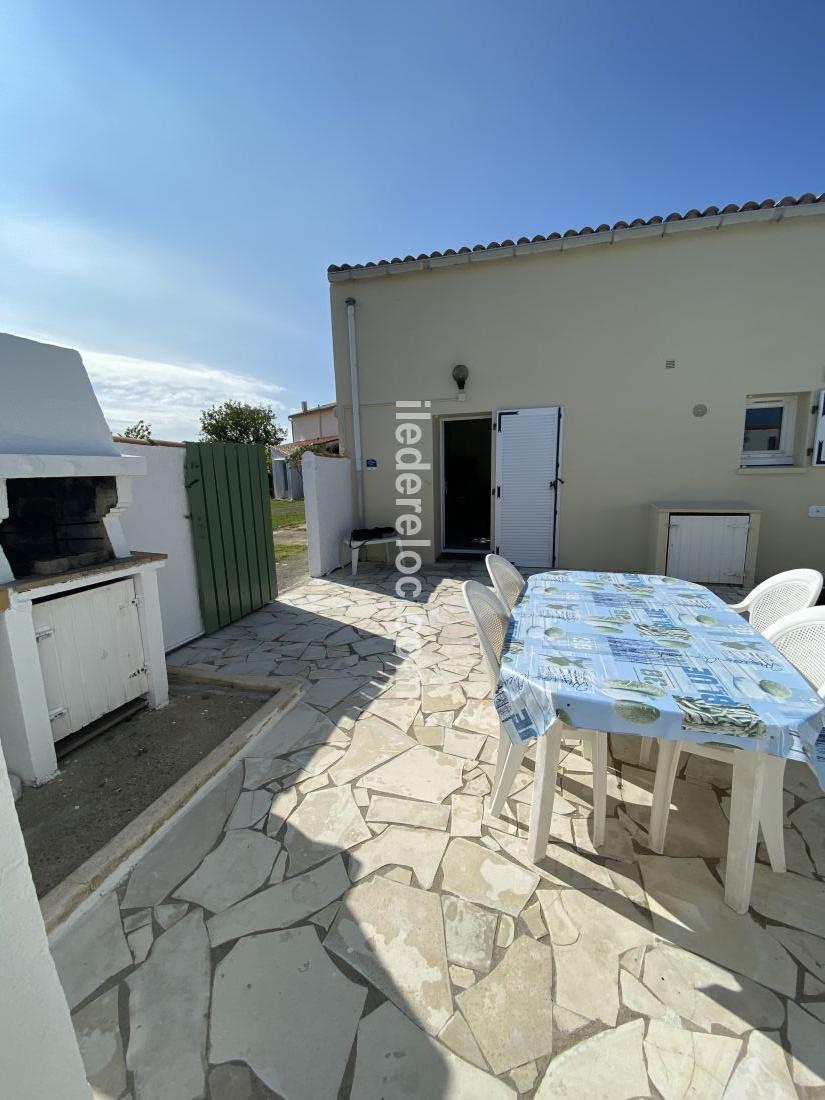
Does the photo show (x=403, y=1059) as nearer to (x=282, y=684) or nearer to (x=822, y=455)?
(x=282, y=684)

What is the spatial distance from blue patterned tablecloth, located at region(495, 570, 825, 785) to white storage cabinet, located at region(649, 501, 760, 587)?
366 centimetres

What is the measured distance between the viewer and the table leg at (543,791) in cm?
167

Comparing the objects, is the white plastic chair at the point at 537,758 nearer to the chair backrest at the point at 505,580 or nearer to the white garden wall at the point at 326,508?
the chair backrest at the point at 505,580

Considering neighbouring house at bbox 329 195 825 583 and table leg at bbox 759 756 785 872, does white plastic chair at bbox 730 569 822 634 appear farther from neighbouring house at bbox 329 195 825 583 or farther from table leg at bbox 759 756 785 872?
neighbouring house at bbox 329 195 825 583

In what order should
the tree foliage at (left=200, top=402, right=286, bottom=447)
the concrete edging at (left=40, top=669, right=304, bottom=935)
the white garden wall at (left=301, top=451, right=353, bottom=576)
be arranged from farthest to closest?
the tree foliage at (left=200, top=402, right=286, bottom=447), the white garden wall at (left=301, top=451, right=353, bottom=576), the concrete edging at (left=40, top=669, right=304, bottom=935)

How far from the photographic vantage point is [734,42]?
4.09 meters

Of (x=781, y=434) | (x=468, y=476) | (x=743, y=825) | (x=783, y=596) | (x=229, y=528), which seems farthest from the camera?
(x=468, y=476)

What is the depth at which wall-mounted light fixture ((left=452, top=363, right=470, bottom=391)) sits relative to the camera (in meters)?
6.43

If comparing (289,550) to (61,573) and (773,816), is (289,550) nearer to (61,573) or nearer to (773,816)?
(61,573)

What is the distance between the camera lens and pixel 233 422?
24547 millimetres

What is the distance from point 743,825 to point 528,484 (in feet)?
17.7

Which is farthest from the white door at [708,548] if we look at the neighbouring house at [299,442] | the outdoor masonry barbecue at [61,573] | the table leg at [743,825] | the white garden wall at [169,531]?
the neighbouring house at [299,442]

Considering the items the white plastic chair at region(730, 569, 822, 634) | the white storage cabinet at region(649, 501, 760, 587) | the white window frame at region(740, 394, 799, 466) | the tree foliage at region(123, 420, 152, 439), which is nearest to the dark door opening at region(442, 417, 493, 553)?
the white storage cabinet at region(649, 501, 760, 587)

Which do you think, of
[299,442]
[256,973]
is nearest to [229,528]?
[256,973]
